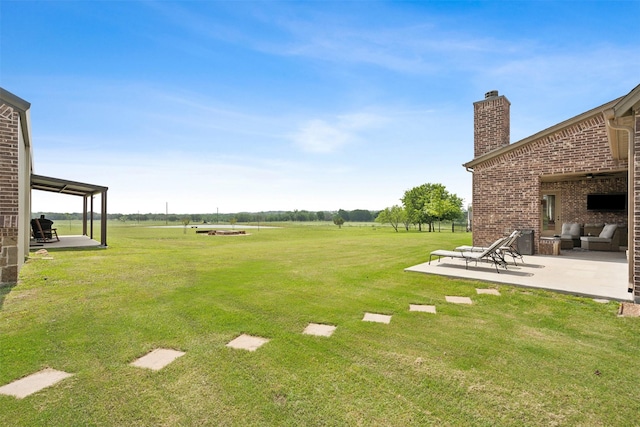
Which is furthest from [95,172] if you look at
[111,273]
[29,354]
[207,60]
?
[29,354]

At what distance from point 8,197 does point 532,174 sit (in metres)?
14.4

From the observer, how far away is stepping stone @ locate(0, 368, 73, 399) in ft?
8.32

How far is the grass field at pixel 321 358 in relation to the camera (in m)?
2.27

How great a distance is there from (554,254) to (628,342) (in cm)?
814

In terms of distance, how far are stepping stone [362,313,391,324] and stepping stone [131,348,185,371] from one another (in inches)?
92.8

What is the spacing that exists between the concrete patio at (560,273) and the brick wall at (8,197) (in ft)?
28.6

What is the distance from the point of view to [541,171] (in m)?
10.4

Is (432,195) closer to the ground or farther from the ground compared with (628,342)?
farther from the ground

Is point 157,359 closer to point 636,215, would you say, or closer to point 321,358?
point 321,358

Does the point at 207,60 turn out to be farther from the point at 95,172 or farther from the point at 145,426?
the point at 95,172

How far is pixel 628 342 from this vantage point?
3529 mm

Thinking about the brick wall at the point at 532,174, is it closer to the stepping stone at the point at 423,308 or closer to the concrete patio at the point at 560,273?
the concrete patio at the point at 560,273

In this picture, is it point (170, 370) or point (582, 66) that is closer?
point (170, 370)

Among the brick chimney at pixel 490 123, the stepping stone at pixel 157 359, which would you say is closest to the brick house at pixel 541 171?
the brick chimney at pixel 490 123
